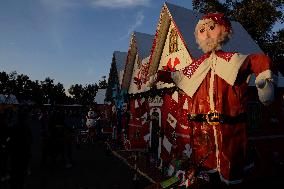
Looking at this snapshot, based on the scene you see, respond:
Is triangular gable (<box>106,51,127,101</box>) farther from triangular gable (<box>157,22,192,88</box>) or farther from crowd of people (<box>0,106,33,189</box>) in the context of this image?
crowd of people (<box>0,106,33,189</box>)

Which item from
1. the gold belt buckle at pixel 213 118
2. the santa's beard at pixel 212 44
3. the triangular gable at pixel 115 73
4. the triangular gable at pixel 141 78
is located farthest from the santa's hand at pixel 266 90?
the triangular gable at pixel 115 73

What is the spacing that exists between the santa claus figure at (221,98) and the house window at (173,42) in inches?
277

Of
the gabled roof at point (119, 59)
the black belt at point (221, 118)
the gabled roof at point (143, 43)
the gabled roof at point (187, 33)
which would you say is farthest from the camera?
the gabled roof at point (119, 59)

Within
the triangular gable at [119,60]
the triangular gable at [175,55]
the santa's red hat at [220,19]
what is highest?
the triangular gable at [119,60]

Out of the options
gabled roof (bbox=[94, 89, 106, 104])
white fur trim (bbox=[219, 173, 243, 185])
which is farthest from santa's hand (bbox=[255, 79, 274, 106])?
gabled roof (bbox=[94, 89, 106, 104])

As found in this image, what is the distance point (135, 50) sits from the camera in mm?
17219

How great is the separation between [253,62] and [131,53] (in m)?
14.4

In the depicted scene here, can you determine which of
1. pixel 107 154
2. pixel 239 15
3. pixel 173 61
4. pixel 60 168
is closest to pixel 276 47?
pixel 239 15

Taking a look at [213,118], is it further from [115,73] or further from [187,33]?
[115,73]

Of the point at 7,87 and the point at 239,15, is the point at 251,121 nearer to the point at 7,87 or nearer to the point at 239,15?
the point at 239,15

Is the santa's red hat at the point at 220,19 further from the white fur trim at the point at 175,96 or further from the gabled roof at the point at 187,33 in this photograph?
the white fur trim at the point at 175,96

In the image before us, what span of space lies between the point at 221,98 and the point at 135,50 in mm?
14085

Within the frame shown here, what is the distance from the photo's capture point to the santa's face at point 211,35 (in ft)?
12.3

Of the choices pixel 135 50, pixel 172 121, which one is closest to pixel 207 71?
pixel 172 121
